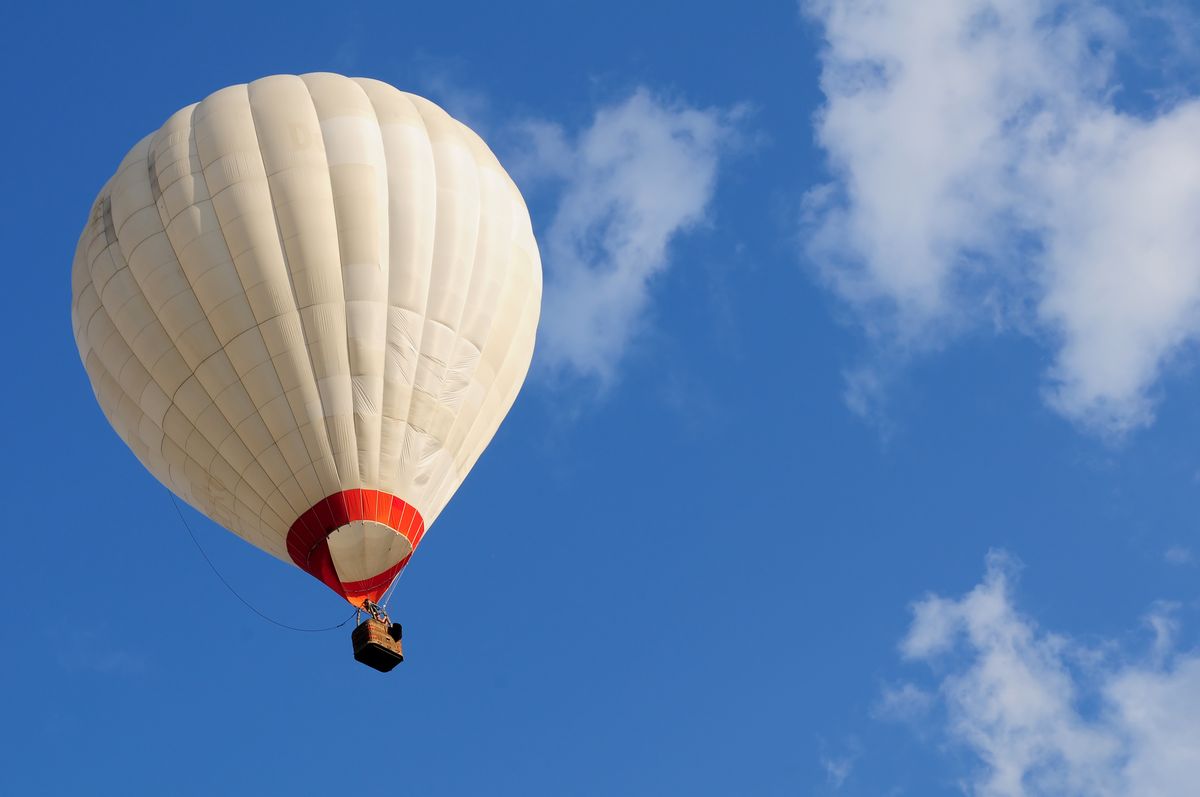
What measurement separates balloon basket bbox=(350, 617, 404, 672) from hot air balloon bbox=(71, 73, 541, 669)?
73 mm

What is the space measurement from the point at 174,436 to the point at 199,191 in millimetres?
3762

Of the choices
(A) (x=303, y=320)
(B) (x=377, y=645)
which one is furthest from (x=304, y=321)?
(B) (x=377, y=645)

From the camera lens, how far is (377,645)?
3200cm

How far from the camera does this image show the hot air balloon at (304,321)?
106ft

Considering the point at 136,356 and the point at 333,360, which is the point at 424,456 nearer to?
the point at 333,360

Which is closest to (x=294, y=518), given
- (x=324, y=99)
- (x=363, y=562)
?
(x=363, y=562)

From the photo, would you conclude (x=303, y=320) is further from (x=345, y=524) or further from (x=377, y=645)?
(x=377, y=645)

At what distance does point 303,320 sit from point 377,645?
495 cm

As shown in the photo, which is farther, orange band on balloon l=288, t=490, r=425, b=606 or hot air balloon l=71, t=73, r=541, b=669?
hot air balloon l=71, t=73, r=541, b=669

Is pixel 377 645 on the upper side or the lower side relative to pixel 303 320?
lower

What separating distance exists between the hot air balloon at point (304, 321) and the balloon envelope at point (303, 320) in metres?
0.03

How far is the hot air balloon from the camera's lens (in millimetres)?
32375

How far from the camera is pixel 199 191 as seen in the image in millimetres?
33250

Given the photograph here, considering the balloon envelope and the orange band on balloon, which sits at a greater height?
the balloon envelope
